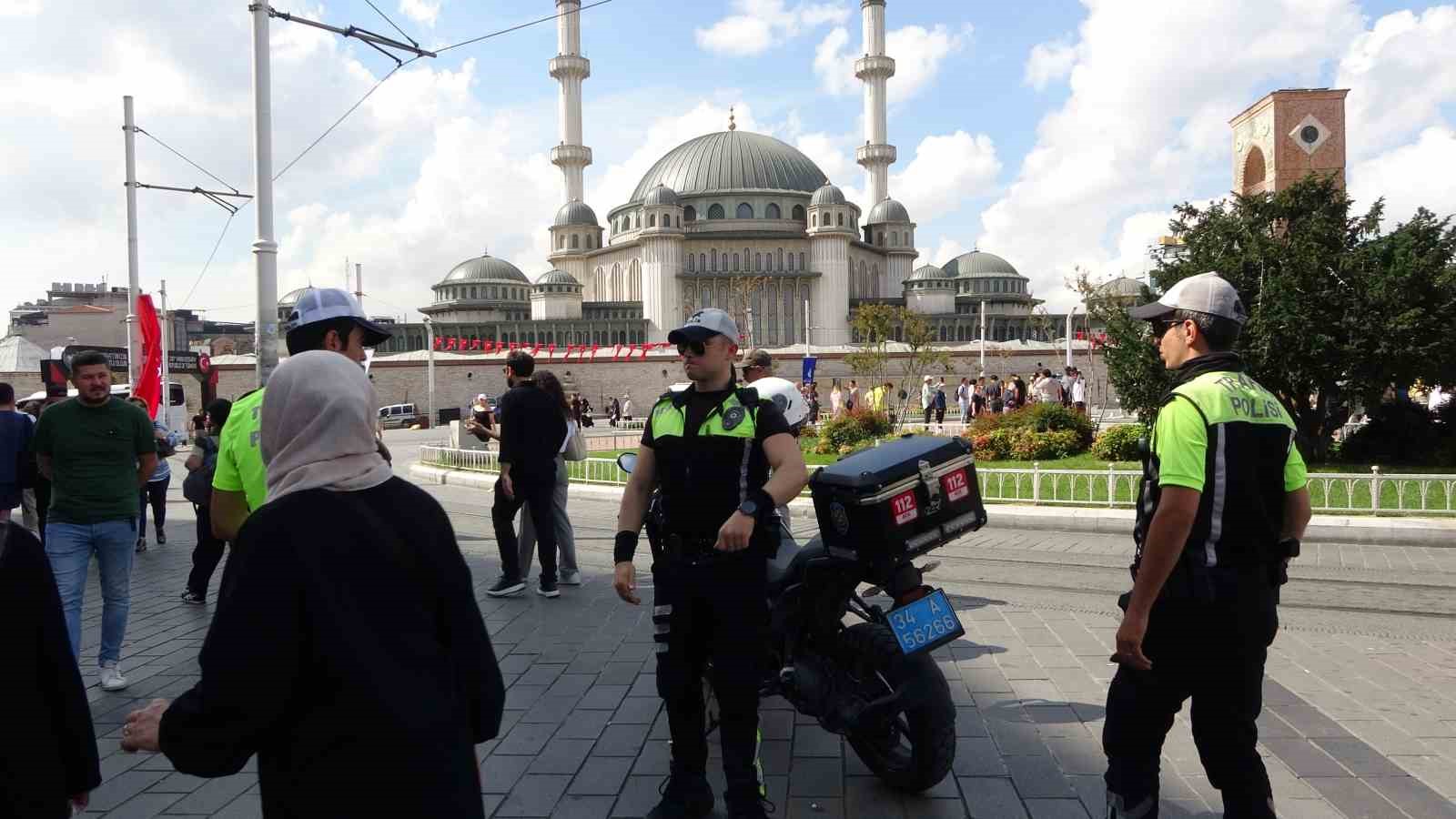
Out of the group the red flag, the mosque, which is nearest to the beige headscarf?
the red flag

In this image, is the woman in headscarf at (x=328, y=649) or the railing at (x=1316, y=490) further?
the railing at (x=1316, y=490)

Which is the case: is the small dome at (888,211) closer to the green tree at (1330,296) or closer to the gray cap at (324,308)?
the green tree at (1330,296)

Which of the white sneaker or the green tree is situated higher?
the green tree

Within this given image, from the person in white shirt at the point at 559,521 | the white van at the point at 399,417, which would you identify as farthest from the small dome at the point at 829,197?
the person in white shirt at the point at 559,521

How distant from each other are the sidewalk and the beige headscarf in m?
8.70

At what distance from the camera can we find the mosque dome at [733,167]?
76.7 metres

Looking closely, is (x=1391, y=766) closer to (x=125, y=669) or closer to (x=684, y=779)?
(x=684, y=779)

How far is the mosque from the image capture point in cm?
7131

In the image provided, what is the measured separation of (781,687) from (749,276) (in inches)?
2658

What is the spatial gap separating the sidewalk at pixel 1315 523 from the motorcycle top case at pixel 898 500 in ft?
22.2

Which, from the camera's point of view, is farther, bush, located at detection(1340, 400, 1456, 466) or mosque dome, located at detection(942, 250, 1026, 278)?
mosque dome, located at detection(942, 250, 1026, 278)

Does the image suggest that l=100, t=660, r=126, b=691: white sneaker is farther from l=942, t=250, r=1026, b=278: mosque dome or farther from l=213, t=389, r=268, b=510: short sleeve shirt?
l=942, t=250, r=1026, b=278: mosque dome

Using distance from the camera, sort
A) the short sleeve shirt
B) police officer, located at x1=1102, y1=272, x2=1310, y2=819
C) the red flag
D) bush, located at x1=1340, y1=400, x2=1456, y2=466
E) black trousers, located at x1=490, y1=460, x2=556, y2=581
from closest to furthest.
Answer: police officer, located at x1=1102, y1=272, x2=1310, y2=819
the short sleeve shirt
black trousers, located at x1=490, y1=460, x2=556, y2=581
the red flag
bush, located at x1=1340, y1=400, x2=1456, y2=466

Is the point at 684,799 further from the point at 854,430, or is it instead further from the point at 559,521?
the point at 854,430
